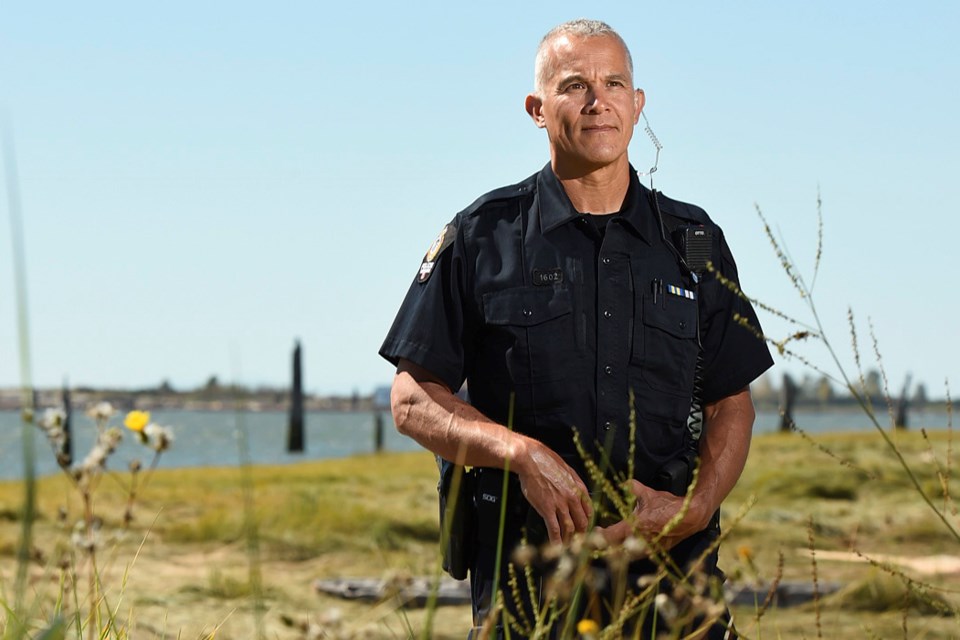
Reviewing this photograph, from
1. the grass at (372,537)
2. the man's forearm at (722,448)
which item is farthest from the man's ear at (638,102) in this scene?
the grass at (372,537)

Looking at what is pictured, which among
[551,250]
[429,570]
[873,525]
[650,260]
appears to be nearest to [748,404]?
[650,260]

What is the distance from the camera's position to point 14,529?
10.2 metres

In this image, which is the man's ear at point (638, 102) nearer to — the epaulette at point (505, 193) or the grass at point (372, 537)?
the epaulette at point (505, 193)

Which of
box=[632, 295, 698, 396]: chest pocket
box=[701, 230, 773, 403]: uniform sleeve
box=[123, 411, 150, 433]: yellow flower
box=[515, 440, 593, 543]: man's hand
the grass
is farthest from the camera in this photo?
the grass

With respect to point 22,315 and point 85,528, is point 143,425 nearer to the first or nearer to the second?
point 85,528

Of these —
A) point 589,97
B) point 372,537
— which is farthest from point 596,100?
point 372,537

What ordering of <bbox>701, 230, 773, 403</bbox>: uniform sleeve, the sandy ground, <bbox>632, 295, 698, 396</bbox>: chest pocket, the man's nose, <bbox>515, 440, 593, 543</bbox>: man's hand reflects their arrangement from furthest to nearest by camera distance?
1. the sandy ground
2. <bbox>701, 230, 773, 403</bbox>: uniform sleeve
3. <bbox>632, 295, 698, 396</bbox>: chest pocket
4. the man's nose
5. <bbox>515, 440, 593, 543</bbox>: man's hand

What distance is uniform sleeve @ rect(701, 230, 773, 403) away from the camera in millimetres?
2924

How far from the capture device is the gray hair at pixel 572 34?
273 centimetres

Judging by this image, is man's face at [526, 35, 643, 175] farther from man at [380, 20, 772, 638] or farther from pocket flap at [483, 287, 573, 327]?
pocket flap at [483, 287, 573, 327]

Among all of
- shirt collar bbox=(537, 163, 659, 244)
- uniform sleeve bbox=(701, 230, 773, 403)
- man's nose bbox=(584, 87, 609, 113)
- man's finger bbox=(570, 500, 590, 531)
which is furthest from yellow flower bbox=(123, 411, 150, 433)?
uniform sleeve bbox=(701, 230, 773, 403)

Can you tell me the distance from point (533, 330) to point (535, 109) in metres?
0.54

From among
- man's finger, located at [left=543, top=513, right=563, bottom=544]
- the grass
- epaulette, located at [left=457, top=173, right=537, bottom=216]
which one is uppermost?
epaulette, located at [left=457, top=173, right=537, bottom=216]

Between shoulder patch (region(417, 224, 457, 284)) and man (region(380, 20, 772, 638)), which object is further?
shoulder patch (region(417, 224, 457, 284))
